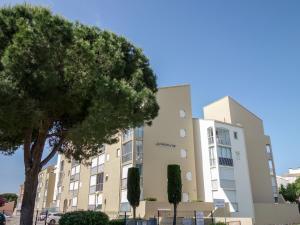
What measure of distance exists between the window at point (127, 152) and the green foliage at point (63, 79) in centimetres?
2013

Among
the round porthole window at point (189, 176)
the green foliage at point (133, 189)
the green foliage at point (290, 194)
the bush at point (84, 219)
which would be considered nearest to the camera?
the bush at point (84, 219)

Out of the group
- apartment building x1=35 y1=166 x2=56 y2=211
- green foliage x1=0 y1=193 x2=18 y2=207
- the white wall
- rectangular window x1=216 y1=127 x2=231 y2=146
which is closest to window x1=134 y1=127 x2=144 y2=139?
the white wall

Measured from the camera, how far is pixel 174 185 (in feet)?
89.0

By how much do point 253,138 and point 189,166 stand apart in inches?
520

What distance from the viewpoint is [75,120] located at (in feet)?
55.7

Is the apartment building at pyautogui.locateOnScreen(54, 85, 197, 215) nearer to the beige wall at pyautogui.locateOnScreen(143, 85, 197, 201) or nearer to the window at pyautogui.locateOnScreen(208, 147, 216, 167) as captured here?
the beige wall at pyautogui.locateOnScreen(143, 85, 197, 201)

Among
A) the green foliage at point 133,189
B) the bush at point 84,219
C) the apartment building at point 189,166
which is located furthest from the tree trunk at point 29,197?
the apartment building at point 189,166

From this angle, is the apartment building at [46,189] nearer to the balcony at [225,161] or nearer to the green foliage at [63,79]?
the balcony at [225,161]

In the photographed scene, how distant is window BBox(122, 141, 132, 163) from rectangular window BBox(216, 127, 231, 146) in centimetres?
1094

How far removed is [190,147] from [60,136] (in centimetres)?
2480

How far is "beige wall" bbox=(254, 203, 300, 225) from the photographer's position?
37.3 meters

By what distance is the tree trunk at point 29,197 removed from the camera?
1511 centimetres

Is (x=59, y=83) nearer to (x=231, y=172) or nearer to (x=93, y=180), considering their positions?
(x=231, y=172)

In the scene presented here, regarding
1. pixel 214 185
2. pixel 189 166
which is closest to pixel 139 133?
pixel 189 166
